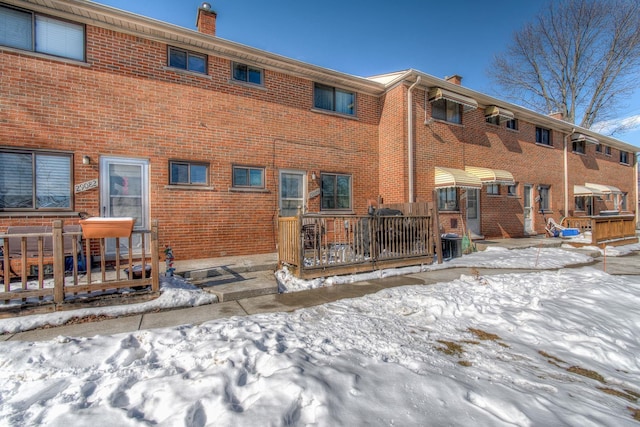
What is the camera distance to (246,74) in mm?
8078

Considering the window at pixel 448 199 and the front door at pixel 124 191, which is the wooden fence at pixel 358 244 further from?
the window at pixel 448 199

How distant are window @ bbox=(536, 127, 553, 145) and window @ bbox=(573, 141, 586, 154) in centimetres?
266

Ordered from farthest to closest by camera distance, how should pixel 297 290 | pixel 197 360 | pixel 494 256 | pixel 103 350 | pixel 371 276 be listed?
pixel 494 256 < pixel 371 276 < pixel 297 290 < pixel 103 350 < pixel 197 360

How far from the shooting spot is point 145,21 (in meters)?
6.59

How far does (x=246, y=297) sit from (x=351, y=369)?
2815 mm

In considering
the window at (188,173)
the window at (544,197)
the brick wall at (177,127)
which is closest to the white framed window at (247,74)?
the brick wall at (177,127)

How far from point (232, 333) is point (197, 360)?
1.98 feet

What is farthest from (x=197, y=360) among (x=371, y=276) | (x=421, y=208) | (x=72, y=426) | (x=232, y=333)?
(x=421, y=208)

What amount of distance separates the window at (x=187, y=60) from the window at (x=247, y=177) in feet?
8.75

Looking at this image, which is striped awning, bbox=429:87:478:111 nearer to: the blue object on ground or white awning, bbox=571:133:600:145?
the blue object on ground

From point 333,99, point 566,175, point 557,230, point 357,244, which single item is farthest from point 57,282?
point 566,175

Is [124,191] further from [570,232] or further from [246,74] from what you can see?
[570,232]

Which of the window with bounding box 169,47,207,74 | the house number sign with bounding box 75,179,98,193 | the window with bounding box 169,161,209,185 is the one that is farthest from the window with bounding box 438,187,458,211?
the house number sign with bounding box 75,179,98,193

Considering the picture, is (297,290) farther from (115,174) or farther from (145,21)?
(145,21)
